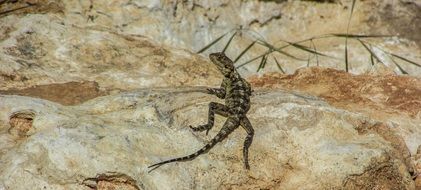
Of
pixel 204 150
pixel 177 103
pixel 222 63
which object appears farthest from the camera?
pixel 222 63

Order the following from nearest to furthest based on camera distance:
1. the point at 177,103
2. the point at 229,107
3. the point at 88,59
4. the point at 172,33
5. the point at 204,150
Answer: the point at 204,150 → the point at 177,103 → the point at 229,107 → the point at 88,59 → the point at 172,33

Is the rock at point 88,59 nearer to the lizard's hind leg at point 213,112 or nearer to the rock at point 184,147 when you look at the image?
the rock at point 184,147

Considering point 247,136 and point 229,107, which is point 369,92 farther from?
point 247,136

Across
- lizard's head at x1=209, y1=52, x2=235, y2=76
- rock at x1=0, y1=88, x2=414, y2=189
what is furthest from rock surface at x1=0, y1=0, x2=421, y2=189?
lizard's head at x1=209, y1=52, x2=235, y2=76

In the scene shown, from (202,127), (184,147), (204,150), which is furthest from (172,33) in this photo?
(204,150)

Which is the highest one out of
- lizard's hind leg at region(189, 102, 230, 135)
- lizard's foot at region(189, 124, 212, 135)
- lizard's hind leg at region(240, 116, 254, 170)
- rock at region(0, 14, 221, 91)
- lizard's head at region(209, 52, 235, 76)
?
rock at region(0, 14, 221, 91)

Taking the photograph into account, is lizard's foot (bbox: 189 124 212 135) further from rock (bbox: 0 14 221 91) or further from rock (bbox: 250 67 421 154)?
rock (bbox: 250 67 421 154)
